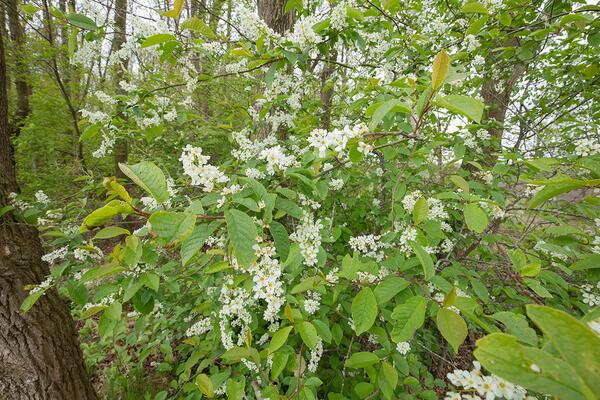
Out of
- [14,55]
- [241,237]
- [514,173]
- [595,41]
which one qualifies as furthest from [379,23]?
[14,55]

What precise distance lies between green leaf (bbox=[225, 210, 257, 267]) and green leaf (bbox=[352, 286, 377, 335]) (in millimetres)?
468

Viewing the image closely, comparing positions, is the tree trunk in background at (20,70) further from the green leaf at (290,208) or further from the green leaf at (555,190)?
the green leaf at (555,190)

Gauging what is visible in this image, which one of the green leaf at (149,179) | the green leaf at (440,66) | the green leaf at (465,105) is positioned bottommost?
the green leaf at (149,179)

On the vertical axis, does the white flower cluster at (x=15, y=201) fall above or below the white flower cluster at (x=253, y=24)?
below

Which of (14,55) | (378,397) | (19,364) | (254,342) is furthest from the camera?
(14,55)

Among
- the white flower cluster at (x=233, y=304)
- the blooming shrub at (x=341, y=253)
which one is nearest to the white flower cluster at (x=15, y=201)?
the blooming shrub at (x=341, y=253)

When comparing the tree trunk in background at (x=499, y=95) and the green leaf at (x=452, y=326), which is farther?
the tree trunk in background at (x=499, y=95)

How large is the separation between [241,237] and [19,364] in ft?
5.74

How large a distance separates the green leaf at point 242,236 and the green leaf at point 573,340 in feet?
2.08

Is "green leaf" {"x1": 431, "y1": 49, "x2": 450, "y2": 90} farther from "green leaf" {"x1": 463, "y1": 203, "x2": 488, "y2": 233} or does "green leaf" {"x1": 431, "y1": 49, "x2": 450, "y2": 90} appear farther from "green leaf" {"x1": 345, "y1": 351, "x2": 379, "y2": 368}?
"green leaf" {"x1": 345, "y1": 351, "x2": 379, "y2": 368}

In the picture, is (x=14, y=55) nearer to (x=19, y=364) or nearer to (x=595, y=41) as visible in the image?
(x=19, y=364)

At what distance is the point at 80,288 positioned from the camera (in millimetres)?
1460

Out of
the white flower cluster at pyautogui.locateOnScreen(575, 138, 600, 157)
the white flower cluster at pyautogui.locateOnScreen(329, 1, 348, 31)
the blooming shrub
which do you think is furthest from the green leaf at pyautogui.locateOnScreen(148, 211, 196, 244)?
the white flower cluster at pyautogui.locateOnScreen(575, 138, 600, 157)

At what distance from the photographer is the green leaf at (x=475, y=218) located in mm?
1213
